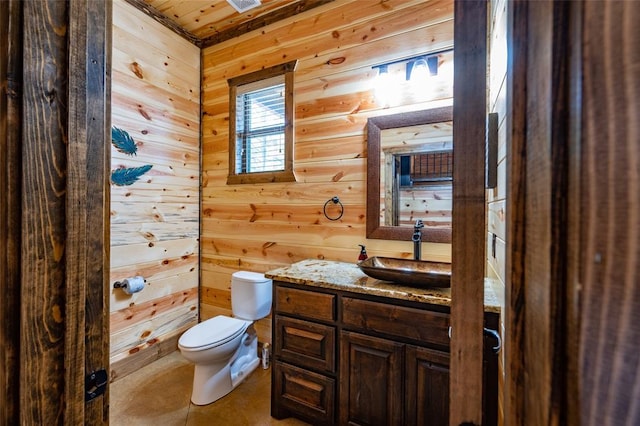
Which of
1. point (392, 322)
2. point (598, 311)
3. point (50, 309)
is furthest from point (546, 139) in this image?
point (392, 322)

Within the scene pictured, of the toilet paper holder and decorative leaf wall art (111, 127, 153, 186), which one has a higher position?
decorative leaf wall art (111, 127, 153, 186)

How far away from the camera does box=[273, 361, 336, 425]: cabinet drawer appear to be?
161 cm

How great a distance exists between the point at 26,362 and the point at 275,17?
9.01ft

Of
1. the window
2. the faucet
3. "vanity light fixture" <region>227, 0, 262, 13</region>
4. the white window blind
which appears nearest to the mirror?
the faucet

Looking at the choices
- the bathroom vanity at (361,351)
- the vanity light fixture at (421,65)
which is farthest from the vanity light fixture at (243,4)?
the bathroom vanity at (361,351)

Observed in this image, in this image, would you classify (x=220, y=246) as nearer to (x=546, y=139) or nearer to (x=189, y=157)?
(x=189, y=157)

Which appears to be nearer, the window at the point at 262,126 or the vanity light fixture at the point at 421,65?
the vanity light fixture at the point at 421,65

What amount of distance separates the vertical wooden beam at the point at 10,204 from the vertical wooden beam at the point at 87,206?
3.1 inches

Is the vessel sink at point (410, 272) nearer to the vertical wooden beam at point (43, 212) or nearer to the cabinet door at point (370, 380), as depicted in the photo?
the cabinet door at point (370, 380)

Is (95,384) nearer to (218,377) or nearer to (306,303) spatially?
(306,303)

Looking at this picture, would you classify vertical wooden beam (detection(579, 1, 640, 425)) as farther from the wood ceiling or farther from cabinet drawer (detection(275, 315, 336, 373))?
the wood ceiling

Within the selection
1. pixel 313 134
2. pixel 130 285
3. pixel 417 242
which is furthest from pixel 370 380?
pixel 130 285

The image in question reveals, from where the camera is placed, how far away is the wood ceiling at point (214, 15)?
7.61 ft

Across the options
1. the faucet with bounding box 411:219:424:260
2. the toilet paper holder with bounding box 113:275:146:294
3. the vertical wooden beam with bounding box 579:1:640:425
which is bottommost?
the toilet paper holder with bounding box 113:275:146:294
